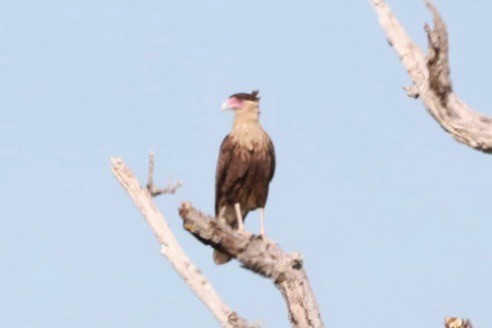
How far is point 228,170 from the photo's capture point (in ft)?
41.7

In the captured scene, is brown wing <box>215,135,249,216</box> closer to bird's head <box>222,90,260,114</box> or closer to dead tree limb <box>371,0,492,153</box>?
bird's head <box>222,90,260,114</box>

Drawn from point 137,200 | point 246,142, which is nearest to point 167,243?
point 137,200

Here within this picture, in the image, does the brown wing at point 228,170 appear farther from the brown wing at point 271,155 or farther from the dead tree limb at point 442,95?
the dead tree limb at point 442,95

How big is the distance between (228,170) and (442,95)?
4.59m

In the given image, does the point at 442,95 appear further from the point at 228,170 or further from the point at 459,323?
the point at 228,170

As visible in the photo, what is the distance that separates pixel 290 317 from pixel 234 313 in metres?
0.46

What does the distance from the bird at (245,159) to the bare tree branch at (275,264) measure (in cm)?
219

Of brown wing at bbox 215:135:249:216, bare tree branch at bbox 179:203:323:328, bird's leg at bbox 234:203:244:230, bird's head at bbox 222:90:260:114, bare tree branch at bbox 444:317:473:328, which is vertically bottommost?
bare tree branch at bbox 444:317:473:328

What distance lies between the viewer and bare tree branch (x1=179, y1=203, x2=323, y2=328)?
9922 mm

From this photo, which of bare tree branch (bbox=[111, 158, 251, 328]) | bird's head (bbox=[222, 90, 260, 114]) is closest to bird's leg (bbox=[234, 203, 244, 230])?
bird's head (bbox=[222, 90, 260, 114])

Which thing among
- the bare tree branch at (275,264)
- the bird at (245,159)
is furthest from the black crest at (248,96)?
the bare tree branch at (275,264)

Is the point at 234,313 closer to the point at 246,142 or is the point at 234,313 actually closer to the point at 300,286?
the point at 300,286

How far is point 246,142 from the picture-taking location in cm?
1263

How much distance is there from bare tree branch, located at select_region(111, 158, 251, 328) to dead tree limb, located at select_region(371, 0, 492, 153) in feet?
8.92
